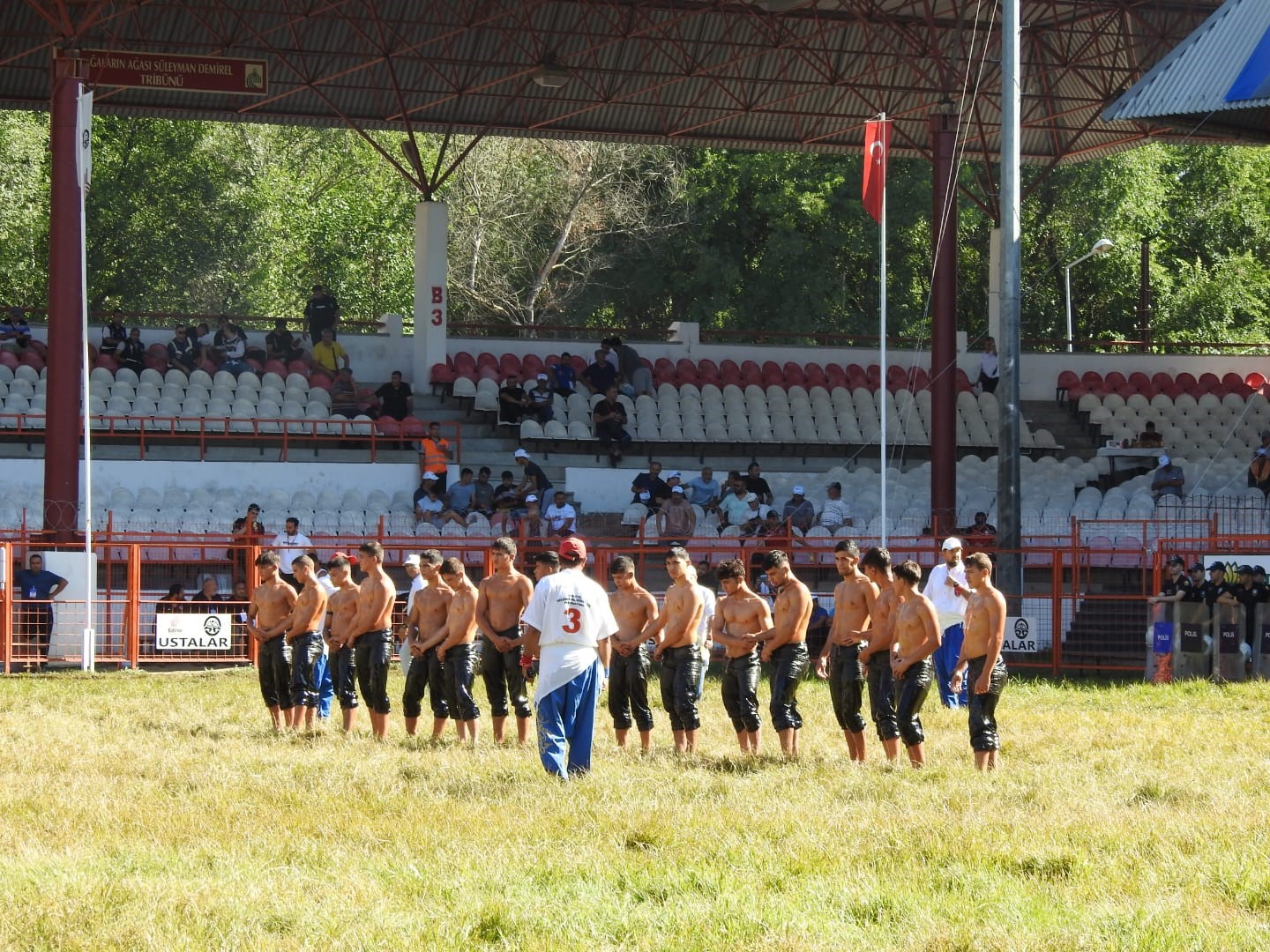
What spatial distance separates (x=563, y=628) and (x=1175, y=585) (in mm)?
11328

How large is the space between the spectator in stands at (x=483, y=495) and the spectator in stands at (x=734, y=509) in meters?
3.59

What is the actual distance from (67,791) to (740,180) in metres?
42.3

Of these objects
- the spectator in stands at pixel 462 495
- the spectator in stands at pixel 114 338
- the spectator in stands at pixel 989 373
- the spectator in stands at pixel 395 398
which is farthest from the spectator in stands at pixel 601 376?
the spectator in stands at pixel 114 338

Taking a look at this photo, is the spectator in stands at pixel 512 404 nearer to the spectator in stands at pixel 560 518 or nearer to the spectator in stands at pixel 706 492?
the spectator in stands at pixel 706 492

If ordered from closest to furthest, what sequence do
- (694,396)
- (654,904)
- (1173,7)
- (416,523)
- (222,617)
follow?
(654,904) < (222,617) < (416,523) < (1173,7) < (694,396)

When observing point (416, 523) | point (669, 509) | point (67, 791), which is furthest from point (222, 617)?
point (67, 791)

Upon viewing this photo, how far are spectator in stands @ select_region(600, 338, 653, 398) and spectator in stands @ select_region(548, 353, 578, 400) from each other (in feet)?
3.31

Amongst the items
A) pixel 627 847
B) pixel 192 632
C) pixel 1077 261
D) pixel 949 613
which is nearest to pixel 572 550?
pixel 627 847

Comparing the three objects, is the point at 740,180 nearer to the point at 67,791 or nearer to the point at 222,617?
the point at 222,617

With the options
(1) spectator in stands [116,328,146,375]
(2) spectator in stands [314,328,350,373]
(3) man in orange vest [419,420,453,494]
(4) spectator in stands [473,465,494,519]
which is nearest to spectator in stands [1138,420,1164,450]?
(4) spectator in stands [473,465,494,519]

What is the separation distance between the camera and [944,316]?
29562 mm

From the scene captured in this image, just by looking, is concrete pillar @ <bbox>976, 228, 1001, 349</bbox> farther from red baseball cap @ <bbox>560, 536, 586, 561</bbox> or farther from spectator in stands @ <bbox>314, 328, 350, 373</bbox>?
red baseball cap @ <bbox>560, 536, 586, 561</bbox>

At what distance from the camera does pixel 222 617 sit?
22141 mm

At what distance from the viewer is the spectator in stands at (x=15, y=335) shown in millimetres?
32031
